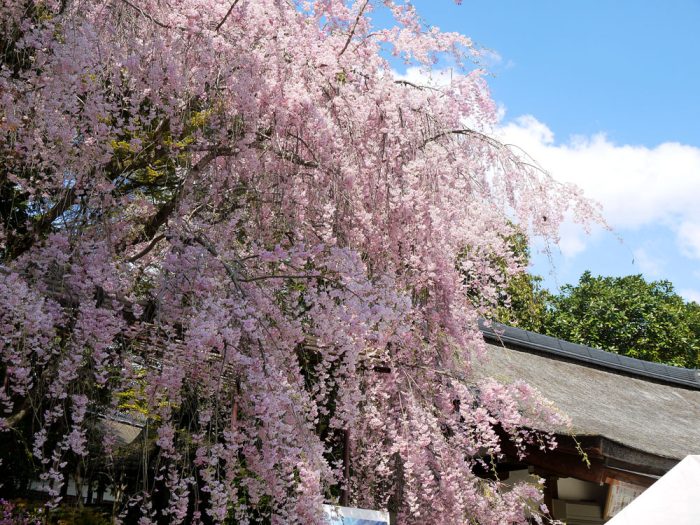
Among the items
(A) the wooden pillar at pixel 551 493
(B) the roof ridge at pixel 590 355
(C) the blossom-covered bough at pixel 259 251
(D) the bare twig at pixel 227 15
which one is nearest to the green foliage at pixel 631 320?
(B) the roof ridge at pixel 590 355

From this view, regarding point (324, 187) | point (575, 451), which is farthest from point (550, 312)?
point (324, 187)

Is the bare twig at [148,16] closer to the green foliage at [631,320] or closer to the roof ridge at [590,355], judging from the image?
the roof ridge at [590,355]

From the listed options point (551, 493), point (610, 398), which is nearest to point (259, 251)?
point (551, 493)

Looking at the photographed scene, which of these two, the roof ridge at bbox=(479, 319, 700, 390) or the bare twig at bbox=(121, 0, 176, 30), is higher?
the bare twig at bbox=(121, 0, 176, 30)

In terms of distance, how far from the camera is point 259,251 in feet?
13.5

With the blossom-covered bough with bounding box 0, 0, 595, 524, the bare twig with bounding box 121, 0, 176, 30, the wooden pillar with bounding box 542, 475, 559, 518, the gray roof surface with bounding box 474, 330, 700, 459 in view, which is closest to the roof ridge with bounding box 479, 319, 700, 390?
the gray roof surface with bounding box 474, 330, 700, 459

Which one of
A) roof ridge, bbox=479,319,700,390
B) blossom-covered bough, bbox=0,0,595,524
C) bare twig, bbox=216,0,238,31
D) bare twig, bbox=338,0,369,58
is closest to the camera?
blossom-covered bough, bbox=0,0,595,524

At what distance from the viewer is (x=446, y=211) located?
208 inches

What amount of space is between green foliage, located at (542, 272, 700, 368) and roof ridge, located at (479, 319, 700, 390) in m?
11.8

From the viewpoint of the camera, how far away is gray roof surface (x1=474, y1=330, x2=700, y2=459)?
6695 mm

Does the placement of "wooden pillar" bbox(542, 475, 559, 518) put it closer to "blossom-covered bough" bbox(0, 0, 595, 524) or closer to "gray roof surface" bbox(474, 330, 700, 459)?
"gray roof surface" bbox(474, 330, 700, 459)

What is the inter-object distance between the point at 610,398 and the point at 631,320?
A: 16960 mm

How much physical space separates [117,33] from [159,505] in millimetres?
4421

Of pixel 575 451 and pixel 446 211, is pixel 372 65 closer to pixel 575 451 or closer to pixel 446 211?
pixel 446 211
